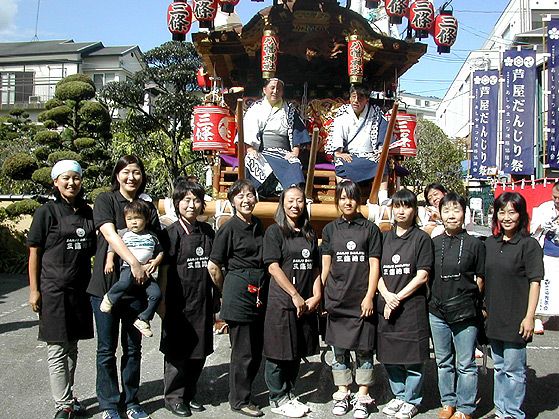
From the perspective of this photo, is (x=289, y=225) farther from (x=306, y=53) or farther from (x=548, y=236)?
(x=306, y=53)

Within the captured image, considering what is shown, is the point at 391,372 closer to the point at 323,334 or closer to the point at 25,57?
the point at 323,334

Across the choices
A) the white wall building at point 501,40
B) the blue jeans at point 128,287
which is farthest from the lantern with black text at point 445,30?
the white wall building at point 501,40

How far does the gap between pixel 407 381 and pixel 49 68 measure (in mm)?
38151

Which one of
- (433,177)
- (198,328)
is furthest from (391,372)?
(433,177)

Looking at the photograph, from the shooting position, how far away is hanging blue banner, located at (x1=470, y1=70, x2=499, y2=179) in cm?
1867

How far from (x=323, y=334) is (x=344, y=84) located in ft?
16.5

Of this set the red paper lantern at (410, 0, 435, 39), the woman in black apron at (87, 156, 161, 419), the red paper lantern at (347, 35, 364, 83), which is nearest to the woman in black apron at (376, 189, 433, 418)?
the woman in black apron at (87, 156, 161, 419)

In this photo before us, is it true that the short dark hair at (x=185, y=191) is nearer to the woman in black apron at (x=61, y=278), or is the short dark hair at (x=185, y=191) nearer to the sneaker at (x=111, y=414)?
the woman in black apron at (x=61, y=278)

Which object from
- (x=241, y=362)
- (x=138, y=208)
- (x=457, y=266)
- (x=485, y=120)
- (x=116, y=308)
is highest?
(x=485, y=120)

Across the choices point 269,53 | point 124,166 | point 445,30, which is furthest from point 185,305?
point 445,30

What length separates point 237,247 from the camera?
14.2 ft

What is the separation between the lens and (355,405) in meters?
4.29

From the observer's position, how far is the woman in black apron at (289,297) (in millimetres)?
4238

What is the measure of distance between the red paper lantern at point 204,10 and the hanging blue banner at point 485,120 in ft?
44.7
